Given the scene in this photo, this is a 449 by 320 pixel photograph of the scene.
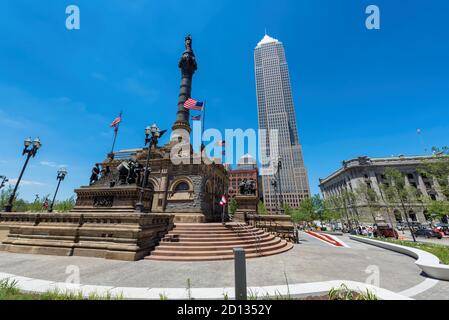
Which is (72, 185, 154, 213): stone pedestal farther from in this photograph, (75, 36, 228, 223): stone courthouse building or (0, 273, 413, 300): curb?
(0, 273, 413, 300): curb

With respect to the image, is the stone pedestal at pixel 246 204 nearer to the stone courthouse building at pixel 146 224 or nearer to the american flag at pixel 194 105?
the stone courthouse building at pixel 146 224

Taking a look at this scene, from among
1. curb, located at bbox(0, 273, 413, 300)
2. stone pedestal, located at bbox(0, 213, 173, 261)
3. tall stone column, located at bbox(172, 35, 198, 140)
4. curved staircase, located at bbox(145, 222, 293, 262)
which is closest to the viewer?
curb, located at bbox(0, 273, 413, 300)

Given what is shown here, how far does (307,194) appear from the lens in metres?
118

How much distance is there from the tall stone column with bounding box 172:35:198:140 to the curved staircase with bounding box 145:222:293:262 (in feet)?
49.5

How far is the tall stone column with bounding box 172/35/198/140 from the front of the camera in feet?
83.8

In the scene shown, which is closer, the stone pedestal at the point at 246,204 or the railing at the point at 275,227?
the railing at the point at 275,227

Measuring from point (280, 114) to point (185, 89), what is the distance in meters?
126

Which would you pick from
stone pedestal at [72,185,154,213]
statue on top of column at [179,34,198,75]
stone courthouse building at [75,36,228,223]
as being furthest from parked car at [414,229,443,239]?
statue on top of column at [179,34,198,75]

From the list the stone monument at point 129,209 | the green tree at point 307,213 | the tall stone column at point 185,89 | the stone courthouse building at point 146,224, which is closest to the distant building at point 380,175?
the green tree at point 307,213

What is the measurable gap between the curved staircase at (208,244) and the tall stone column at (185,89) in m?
15.1

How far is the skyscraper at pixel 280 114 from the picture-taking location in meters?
121
